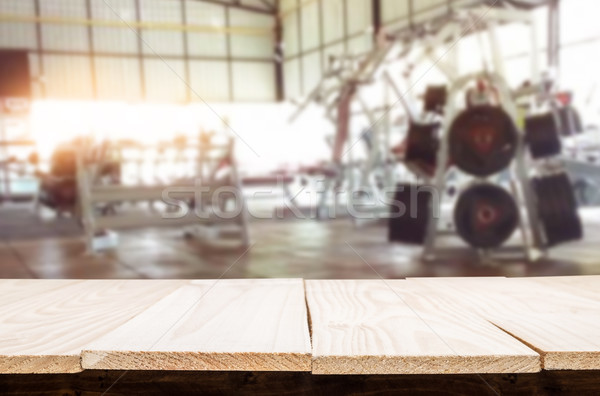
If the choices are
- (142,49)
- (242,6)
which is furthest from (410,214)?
(142,49)

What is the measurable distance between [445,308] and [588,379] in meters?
0.13

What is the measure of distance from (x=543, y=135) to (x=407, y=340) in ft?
7.81

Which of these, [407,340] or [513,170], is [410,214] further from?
[407,340]

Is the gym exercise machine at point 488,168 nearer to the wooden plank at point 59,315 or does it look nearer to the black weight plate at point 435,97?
the black weight plate at point 435,97

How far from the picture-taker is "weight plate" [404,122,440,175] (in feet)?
9.09

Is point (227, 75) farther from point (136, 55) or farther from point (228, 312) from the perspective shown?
point (228, 312)

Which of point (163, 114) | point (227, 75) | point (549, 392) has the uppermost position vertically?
point (227, 75)

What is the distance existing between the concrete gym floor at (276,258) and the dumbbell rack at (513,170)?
0.29ft

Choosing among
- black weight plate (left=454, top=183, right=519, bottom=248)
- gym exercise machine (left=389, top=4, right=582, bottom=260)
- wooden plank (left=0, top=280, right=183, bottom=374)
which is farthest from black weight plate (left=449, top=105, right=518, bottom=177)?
wooden plank (left=0, top=280, right=183, bottom=374)

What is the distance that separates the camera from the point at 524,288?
0.64 metres

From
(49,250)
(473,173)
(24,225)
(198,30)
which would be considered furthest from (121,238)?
(198,30)

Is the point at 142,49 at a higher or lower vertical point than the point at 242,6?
lower

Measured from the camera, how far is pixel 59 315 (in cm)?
54

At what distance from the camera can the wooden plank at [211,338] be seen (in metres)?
0.41
